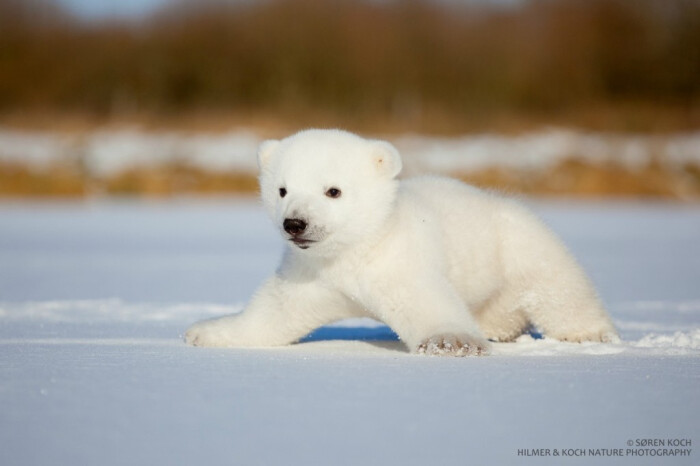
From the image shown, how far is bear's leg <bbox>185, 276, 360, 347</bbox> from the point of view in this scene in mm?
3902

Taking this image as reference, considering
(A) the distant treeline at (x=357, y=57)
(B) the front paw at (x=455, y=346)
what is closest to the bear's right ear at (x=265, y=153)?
(B) the front paw at (x=455, y=346)

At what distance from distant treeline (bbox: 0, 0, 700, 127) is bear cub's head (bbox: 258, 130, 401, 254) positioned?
19012 mm

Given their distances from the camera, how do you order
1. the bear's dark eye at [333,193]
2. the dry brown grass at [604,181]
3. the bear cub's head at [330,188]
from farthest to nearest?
the dry brown grass at [604,181] < the bear's dark eye at [333,193] < the bear cub's head at [330,188]

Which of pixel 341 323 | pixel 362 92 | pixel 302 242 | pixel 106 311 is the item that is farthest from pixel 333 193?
pixel 362 92

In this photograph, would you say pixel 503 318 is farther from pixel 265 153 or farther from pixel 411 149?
pixel 411 149

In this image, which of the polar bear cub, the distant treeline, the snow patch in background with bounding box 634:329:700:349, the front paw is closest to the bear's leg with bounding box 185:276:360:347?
the polar bear cub

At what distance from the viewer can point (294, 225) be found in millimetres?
3590

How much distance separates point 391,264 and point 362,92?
20748mm

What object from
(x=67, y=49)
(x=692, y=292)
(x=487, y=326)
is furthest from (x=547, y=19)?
(x=487, y=326)

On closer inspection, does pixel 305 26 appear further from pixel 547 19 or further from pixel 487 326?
pixel 487 326

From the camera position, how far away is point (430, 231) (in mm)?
3990

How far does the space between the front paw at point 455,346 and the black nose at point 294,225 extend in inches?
26.8

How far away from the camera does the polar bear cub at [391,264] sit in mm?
3697

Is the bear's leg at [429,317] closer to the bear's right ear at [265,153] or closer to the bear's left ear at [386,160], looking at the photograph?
the bear's left ear at [386,160]
